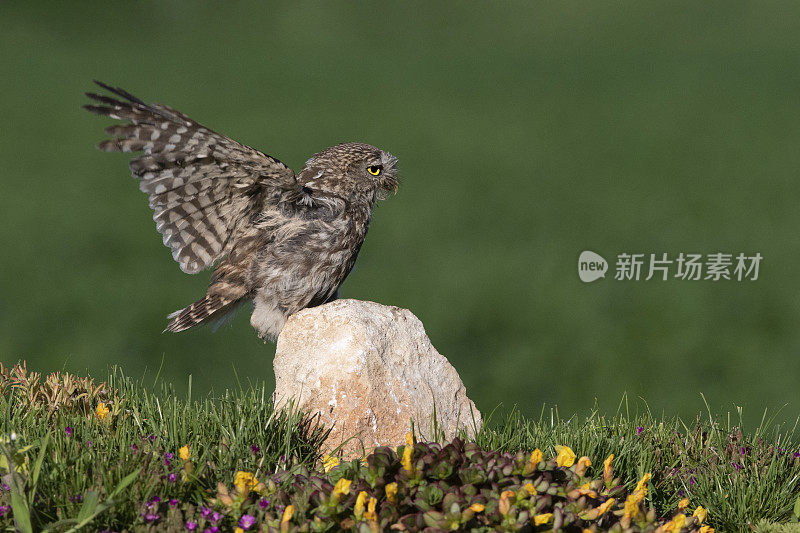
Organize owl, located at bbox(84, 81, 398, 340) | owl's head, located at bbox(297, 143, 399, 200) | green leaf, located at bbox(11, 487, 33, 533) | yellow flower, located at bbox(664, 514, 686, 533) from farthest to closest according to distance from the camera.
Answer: owl's head, located at bbox(297, 143, 399, 200), owl, located at bbox(84, 81, 398, 340), yellow flower, located at bbox(664, 514, 686, 533), green leaf, located at bbox(11, 487, 33, 533)

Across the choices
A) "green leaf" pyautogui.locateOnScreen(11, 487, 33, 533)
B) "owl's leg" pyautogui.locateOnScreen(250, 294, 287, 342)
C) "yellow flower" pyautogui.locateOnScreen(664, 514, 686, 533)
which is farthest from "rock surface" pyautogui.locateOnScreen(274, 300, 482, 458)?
"green leaf" pyautogui.locateOnScreen(11, 487, 33, 533)

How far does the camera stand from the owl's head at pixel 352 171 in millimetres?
6152

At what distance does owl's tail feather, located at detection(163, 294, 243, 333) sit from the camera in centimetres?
602

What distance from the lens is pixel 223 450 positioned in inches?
185

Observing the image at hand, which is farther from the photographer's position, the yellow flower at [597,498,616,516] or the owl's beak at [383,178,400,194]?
the owl's beak at [383,178,400,194]

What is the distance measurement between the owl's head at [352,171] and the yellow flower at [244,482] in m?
2.52

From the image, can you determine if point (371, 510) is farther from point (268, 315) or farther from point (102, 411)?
point (268, 315)

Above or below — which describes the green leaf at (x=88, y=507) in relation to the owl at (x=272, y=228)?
below

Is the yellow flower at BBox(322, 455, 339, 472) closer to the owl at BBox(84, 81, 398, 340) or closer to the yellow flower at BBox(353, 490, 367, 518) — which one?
the yellow flower at BBox(353, 490, 367, 518)

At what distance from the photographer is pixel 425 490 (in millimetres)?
4117

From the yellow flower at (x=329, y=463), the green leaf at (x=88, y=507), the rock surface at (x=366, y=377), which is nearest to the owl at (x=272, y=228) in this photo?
the rock surface at (x=366, y=377)

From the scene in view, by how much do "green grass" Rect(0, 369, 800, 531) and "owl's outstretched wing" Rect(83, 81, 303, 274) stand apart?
1.08m

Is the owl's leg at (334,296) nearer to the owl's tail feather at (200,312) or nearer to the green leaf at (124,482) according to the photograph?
the owl's tail feather at (200,312)

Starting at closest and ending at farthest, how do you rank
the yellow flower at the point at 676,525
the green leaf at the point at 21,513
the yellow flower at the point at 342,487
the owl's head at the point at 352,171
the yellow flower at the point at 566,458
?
the green leaf at the point at 21,513 < the yellow flower at the point at 342,487 < the yellow flower at the point at 676,525 < the yellow flower at the point at 566,458 < the owl's head at the point at 352,171
